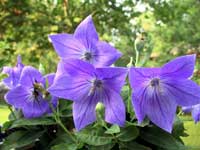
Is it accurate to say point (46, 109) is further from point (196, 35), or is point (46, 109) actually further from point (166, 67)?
point (196, 35)

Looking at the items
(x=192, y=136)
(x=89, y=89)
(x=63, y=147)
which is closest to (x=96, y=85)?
(x=89, y=89)

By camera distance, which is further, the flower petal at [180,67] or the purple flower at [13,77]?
the purple flower at [13,77]

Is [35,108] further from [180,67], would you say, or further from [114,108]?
[180,67]

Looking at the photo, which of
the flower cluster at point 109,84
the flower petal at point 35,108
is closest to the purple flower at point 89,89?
the flower cluster at point 109,84

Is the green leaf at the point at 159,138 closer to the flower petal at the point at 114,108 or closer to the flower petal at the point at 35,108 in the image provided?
the flower petal at the point at 114,108

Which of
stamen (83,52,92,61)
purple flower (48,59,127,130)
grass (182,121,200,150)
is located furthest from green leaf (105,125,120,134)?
grass (182,121,200,150)

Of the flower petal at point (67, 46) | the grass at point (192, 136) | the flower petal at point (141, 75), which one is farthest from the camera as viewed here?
the grass at point (192, 136)

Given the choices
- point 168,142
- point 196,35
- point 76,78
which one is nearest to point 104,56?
point 76,78
